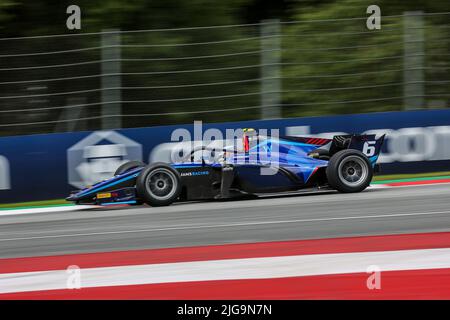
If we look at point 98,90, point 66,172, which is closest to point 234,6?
point 98,90

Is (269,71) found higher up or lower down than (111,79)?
higher up

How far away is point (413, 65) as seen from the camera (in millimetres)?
11656

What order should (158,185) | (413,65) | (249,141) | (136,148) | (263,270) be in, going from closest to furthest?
(263,270) < (158,185) < (249,141) < (136,148) < (413,65)

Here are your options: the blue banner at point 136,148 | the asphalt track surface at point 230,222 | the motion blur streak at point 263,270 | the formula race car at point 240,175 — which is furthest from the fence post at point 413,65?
the motion blur streak at point 263,270

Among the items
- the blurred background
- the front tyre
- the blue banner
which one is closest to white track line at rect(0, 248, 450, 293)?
the front tyre

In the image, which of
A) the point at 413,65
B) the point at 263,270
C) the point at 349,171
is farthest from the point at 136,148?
the point at 263,270

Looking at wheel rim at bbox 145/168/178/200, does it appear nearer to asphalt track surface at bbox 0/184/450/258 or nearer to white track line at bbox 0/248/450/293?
asphalt track surface at bbox 0/184/450/258

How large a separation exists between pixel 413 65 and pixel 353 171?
2929 millimetres

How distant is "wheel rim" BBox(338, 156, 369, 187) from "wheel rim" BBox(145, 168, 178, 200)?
2.01 metres

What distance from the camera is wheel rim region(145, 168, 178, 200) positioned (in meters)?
9.16

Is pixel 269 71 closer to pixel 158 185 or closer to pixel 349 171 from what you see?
pixel 349 171

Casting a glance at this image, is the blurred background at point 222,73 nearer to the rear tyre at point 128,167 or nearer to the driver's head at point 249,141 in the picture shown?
the rear tyre at point 128,167

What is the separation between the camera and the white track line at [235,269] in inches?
230

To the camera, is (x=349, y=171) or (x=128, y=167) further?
(x=128, y=167)
